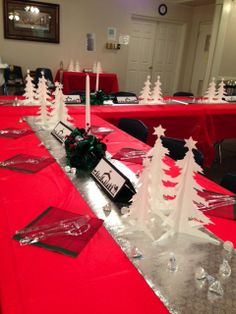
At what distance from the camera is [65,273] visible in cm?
76

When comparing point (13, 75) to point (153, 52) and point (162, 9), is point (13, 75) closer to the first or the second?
point (153, 52)

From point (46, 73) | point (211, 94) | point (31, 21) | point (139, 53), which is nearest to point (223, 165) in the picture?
point (211, 94)

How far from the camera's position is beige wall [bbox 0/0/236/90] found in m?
5.84

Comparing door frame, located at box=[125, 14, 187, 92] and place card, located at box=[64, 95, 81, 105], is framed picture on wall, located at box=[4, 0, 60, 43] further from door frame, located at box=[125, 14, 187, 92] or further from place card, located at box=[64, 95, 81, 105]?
place card, located at box=[64, 95, 81, 105]

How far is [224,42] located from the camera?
603cm

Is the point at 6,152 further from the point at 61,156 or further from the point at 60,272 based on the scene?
the point at 60,272

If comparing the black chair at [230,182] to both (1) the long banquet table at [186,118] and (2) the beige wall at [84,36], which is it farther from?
(2) the beige wall at [84,36]

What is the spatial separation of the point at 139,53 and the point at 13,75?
296cm

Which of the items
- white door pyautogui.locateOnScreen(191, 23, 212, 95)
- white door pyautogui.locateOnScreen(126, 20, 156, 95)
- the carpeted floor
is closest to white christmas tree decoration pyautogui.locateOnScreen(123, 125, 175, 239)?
the carpeted floor

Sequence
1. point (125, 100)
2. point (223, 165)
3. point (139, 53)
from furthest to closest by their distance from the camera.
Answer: point (139, 53)
point (223, 165)
point (125, 100)

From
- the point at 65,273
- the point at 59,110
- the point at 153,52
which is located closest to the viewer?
the point at 65,273

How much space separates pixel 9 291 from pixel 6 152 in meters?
1.02

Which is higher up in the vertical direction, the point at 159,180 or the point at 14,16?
the point at 14,16

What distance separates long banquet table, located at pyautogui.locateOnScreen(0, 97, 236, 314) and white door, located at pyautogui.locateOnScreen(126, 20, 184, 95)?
6309mm
